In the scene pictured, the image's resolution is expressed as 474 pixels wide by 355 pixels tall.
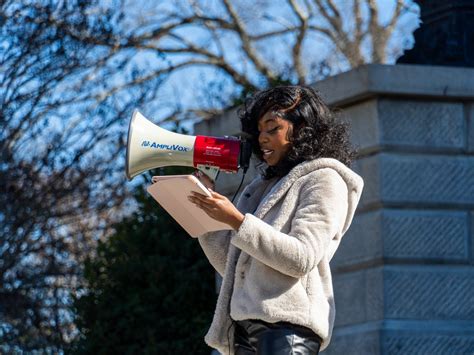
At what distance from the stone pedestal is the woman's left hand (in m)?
2.93

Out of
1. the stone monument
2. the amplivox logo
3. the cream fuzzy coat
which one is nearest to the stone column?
the stone monument

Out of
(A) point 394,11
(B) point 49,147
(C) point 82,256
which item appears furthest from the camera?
(A) point 394,11

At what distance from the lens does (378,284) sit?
22.8 feet

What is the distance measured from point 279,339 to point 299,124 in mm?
774

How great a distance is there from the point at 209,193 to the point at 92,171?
5.96 metres

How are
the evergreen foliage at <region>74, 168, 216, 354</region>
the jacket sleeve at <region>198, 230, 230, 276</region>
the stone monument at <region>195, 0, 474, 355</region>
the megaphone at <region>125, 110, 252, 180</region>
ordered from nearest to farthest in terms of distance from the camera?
1. the megaphone at <region>125, 110, 252, 180</region>
2. the jacket sleeve at <region>198, 230, 230, 276</region>
3. the stone monument at <region>195, 0, 474, 355</region>
4. the evergreen foliage at <region>74, 168, 216, 354</region>

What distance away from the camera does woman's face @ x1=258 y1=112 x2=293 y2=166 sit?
14.4ft

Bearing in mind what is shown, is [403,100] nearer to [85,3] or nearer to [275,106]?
[275,106]

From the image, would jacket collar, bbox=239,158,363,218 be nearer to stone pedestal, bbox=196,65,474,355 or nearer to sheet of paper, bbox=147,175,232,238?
sheet of paper, bbox=147,175,232,238

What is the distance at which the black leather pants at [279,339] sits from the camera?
4156 millimetres

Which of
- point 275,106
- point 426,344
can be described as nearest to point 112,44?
point 426,344

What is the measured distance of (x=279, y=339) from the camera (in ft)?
13.6

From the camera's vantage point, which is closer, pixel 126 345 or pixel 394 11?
pixel 126 345

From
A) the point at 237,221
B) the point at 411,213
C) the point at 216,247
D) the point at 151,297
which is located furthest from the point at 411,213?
the point at 237,221
